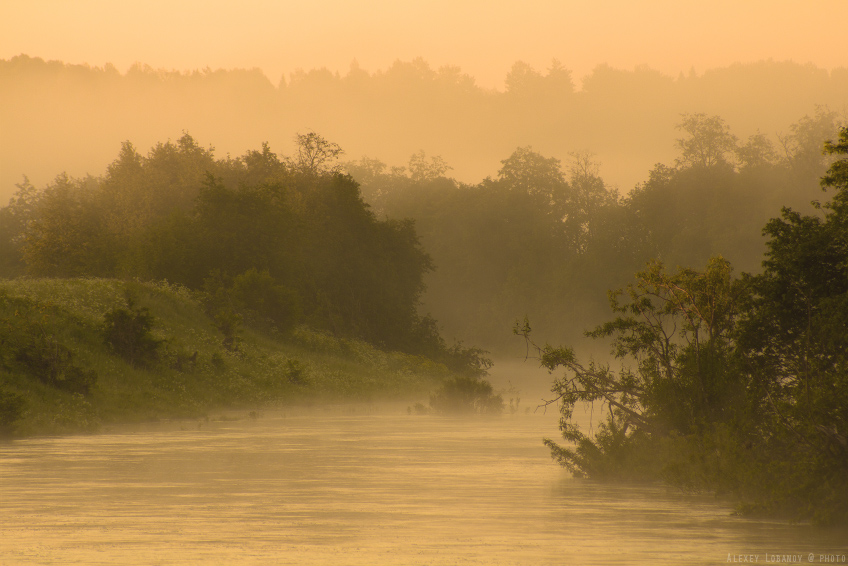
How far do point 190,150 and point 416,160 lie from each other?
64.8 meters

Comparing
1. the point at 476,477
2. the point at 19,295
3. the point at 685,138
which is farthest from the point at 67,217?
the point at 685,138

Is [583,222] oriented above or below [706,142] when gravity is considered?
below

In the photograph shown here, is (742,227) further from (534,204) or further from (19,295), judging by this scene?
(19,295)

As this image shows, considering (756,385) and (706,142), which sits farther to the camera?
(706,142)

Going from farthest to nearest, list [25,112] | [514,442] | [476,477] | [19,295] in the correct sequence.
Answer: [25,112], [19,295], [514,442], [476,477]

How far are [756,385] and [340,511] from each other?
6693 mm

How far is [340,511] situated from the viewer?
14.6 meters

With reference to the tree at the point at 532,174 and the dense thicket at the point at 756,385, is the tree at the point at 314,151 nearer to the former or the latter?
the tree at the point at 532,174

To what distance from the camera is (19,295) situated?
35.2 metres

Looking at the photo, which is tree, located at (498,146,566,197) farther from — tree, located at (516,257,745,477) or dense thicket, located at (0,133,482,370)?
tree, located at (516,257,745,477)

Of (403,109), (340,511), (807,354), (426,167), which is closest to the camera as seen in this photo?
(807,354)

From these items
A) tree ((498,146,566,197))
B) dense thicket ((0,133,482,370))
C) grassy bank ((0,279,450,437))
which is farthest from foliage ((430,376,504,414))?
tree ((498,146,566,197))

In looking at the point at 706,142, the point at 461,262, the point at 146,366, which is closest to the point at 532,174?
the point at 461,262

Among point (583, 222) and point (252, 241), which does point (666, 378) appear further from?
point (583, 222)
